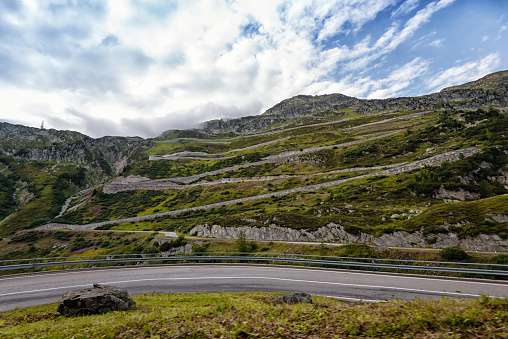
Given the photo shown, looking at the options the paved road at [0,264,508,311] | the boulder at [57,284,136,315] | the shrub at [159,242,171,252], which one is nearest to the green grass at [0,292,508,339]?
the boulder at [57,284,136,315]

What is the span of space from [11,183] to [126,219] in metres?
143

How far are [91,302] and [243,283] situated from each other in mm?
9919

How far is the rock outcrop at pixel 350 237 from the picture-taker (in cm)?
2117

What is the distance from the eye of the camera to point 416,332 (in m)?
5.40

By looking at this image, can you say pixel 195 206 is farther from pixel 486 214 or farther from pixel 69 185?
pixel 69 185

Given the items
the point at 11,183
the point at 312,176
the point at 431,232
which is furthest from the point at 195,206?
the point at 11,183

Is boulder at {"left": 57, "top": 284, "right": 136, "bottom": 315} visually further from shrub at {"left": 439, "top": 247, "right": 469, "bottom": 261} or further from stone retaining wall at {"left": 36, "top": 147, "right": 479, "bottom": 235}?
stone retaining wall at {"left": 36, "top": 147, "right": 479, "bottom": 235}

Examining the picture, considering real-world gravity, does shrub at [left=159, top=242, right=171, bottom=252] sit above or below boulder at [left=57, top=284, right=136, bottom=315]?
below

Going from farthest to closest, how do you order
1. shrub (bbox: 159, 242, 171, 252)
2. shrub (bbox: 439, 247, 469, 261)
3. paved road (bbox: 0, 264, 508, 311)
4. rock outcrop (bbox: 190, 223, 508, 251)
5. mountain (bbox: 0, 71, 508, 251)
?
shrub (bbox: 159, 242, 171, 252)
mountain (bbox: 0, 71, 508, 251)
rock outcrop (bbox: 190, 223, 508, 251)
shrub (bbox: 439, 247, 469, 261)
paved road (bbox: 0, 264, 508, 311)

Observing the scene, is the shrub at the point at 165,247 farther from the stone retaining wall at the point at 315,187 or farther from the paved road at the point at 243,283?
the stone retaining wall at the point at 315,187

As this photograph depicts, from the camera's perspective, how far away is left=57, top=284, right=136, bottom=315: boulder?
952cm

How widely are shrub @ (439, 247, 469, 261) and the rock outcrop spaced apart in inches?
229

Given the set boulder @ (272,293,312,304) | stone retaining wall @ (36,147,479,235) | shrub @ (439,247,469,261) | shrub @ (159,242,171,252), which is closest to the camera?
boulder @ (272,293,312,304)

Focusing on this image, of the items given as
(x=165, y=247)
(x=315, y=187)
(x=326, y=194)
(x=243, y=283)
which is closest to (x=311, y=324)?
(x=243, y=283)
